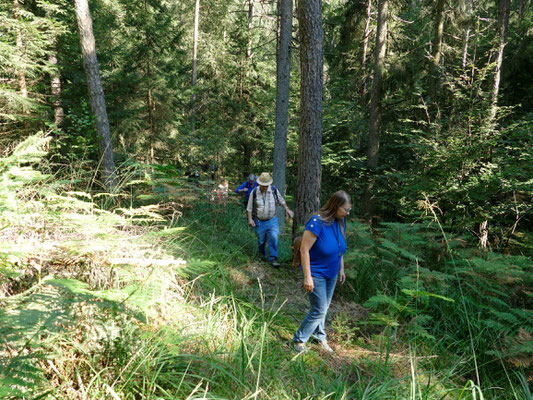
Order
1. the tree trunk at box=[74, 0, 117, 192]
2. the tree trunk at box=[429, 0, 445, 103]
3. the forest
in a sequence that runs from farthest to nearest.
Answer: the tree trunk at box=[429, 0, 445, 103]
the tree trunk at box=[74, 0, 117, 192]
the forest

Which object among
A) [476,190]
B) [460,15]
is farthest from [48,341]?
[460,15]

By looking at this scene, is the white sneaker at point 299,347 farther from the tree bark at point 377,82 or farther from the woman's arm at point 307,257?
the tree bark at point 377,82

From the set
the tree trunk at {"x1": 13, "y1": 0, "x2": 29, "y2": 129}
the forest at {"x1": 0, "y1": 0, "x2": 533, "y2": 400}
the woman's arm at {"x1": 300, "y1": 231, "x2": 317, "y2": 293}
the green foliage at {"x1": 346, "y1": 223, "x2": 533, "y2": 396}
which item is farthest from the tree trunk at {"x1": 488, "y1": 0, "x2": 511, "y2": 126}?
the tree trunk at {"x1": 13, "y1": 0, "x2": 29, "y2": 129}

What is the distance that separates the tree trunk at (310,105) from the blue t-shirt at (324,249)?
6.77ft

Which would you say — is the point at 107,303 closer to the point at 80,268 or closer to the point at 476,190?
the point at 80,268

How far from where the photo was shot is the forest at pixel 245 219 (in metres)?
2.15

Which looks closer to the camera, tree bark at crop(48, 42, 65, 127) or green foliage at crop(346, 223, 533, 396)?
green foliage at crop(346, 223, 533, 396)

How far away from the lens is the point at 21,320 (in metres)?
1.43

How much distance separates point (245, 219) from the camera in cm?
987

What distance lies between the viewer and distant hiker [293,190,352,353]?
3.19 metres

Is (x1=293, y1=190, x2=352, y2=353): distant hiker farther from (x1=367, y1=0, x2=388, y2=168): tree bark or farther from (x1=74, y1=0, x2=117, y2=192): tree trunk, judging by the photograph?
(x1=367, y1=0, x2=388, y2=168): tree bark

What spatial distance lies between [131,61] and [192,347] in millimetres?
13990

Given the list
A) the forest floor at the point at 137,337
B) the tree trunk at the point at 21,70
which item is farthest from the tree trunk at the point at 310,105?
the tree trunk at the point at 21,70

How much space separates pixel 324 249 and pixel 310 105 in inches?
116
